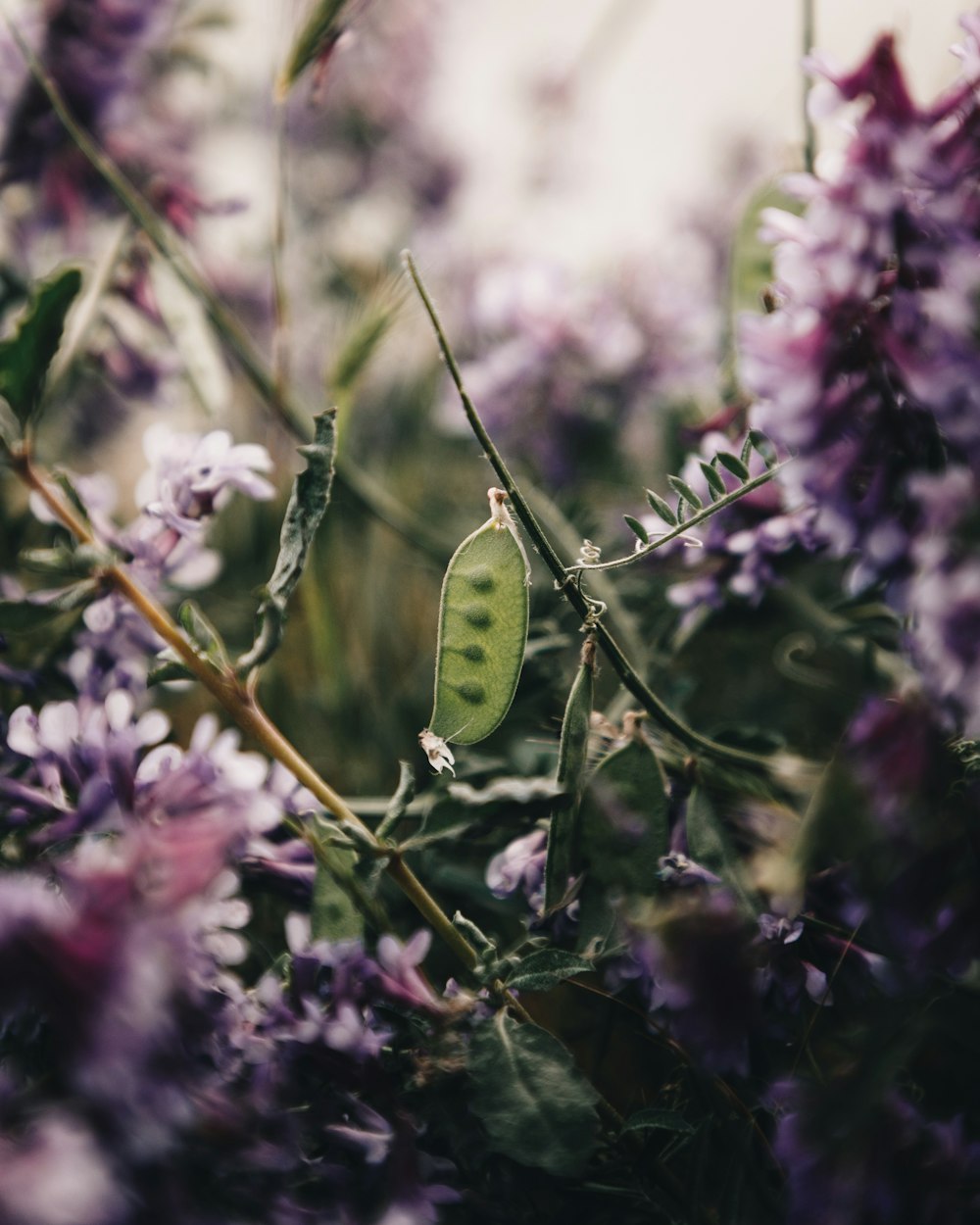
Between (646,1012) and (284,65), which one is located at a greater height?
(284,65)

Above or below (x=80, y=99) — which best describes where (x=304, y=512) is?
below

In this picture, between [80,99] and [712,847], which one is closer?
[712,847]

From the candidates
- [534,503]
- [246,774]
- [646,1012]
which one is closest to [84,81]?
[534,503]

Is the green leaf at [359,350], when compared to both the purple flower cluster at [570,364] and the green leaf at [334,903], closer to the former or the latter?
the purple flower cluster at [570,364]

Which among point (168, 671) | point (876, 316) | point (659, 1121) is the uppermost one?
point (876, 316)

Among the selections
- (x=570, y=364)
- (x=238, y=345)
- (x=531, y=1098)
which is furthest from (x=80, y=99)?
(x=531, y=1098)

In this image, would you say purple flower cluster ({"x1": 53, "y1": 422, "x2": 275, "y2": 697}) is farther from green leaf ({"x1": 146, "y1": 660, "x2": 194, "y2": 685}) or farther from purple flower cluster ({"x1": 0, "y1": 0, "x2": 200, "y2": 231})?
purple flower cluster ({"x1": 0, "y1": 0, "x2": 200, "y2": 231})

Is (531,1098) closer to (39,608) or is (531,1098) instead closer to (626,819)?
(626,819)

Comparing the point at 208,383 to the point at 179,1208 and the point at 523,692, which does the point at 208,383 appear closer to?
the point at 523,692
